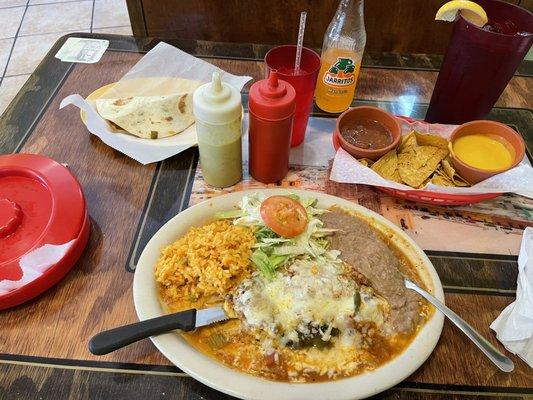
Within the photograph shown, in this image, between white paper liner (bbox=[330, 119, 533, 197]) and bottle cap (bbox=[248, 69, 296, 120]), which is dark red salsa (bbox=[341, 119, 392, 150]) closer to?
white paper liner (bbox=[330, 119, 533, 197])

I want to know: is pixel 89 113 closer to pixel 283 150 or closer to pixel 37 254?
pixel 37 254

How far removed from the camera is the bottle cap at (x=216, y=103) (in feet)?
3.79

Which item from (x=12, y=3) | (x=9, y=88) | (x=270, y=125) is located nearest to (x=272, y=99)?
(x=270, y=125)

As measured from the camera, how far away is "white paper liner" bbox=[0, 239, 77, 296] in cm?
101

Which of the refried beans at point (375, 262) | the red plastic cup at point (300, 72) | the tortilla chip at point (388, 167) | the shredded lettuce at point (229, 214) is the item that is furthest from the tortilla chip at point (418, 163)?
the shredded lettuce at point (229, 214)

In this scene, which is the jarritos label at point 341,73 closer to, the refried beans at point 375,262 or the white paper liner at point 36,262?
the refried beans at point 375,262

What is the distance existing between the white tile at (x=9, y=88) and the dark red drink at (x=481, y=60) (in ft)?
9.74

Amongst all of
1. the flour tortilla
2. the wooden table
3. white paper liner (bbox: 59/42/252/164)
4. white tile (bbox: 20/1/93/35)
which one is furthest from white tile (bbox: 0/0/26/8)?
the flour tortilla

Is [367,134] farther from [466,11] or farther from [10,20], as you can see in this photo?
[10,20]

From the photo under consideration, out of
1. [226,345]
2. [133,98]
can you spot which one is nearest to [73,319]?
[226,345]

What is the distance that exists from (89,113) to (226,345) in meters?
0.95

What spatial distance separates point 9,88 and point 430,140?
3.11 meters

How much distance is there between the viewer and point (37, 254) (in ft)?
3.47

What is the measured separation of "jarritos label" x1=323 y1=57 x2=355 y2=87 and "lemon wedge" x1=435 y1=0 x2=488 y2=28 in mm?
317
